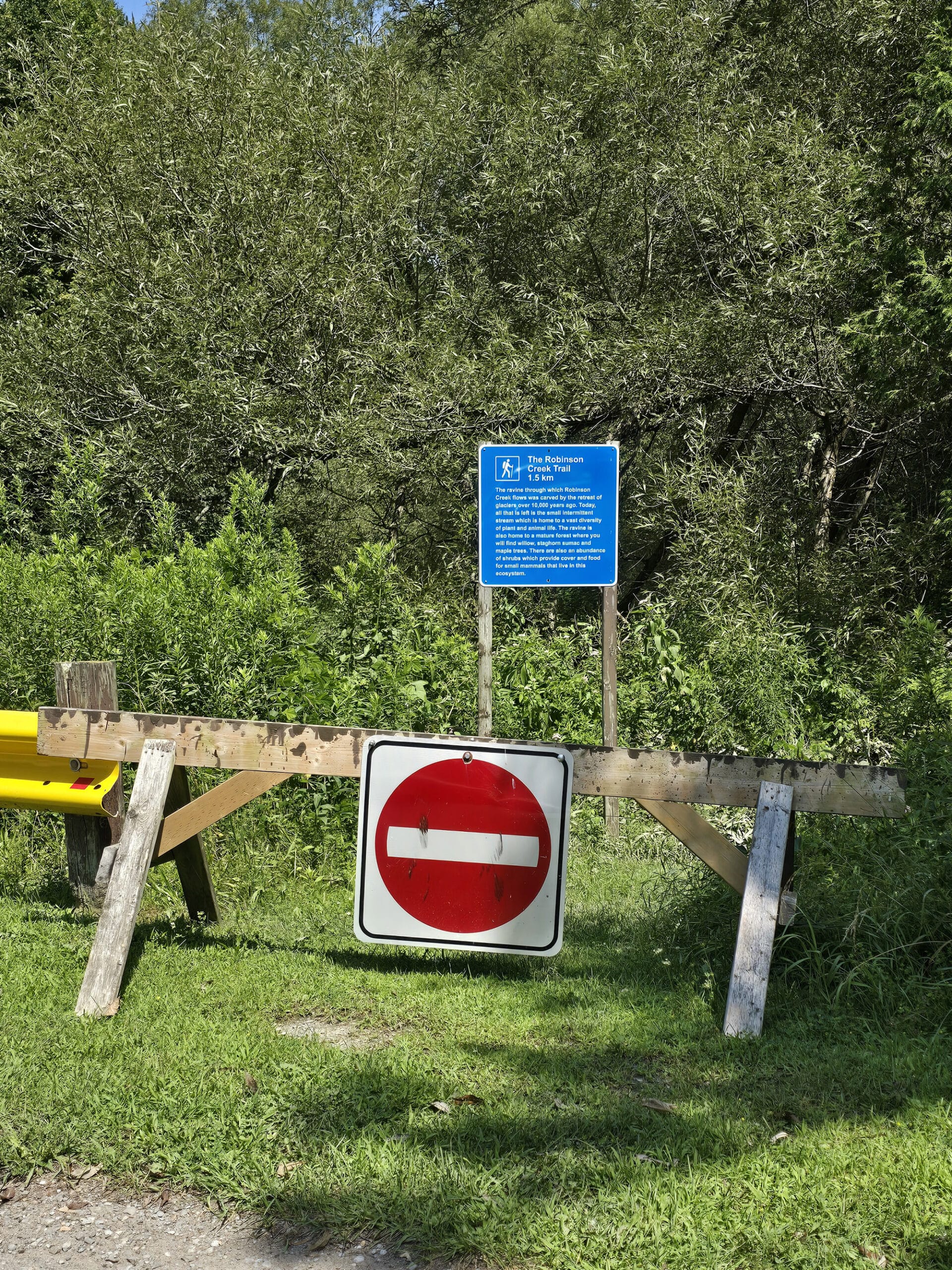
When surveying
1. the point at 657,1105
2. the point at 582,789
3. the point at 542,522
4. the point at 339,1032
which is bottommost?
the point at 339,1032

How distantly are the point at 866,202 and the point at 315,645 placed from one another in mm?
6746

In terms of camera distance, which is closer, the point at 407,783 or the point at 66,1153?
the point at 66,1153

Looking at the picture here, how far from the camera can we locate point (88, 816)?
5.34 meters

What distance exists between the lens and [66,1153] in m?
3.17

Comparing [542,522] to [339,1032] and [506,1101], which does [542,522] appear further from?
[506,1101]

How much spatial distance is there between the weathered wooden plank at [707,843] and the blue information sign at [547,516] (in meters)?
3.52

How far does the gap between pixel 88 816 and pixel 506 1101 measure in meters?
2.82

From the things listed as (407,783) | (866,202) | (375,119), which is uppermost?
(375,119)

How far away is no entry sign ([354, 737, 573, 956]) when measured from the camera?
4270 mm

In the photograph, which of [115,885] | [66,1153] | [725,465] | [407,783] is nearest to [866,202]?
[725,465]

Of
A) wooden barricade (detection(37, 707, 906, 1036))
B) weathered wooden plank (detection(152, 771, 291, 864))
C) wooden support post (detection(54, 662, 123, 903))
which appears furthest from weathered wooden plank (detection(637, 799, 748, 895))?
wooden support post (detection(54, 662, 123, 903))

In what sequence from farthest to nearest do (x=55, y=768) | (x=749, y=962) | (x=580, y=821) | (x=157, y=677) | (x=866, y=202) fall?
(x=866, y=202)
(x=580, y=821)
(x=157, y=677)
(x=55, y=768)
(x=749, y=962)

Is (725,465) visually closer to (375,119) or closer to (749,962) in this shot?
(375,119)

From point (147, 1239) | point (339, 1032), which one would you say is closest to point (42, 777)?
point (339, 1032)
